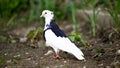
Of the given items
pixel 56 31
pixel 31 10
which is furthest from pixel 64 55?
pixel 31 10

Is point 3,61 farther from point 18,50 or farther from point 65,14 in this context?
point 65,14

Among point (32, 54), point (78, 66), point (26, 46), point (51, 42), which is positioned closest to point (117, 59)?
point (78, 66)

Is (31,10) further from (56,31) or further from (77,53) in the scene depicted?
(77,53)

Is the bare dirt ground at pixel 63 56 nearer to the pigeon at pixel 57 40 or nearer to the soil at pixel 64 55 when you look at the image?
the soil at pixel 64 55

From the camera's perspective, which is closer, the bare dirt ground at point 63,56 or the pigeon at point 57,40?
the pigeon at point 57,40

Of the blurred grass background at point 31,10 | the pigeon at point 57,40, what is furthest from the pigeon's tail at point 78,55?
the blurred grass background at point 31,10

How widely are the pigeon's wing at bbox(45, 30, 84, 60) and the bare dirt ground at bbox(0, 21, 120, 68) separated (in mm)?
163

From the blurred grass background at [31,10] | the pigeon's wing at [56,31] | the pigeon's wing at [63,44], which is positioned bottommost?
the pigeon's wing at [63,44]

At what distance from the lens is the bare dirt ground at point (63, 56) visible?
492cm

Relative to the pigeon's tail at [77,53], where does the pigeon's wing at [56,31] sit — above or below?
above

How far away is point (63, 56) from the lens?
529 cm

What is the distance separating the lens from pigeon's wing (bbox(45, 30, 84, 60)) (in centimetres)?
479

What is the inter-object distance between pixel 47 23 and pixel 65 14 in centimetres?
338

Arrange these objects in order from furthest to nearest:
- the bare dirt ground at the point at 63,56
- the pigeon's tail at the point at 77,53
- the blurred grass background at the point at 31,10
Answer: the blurred grass background at the point at 31,10 < the bare dirt ground at the point at 63,56 < the pigeon's tail at the point at 77,53
